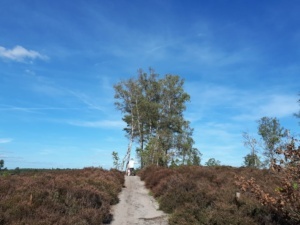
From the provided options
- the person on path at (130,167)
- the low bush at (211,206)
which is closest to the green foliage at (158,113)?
the person on path at (130,167)

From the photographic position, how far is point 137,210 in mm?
15766

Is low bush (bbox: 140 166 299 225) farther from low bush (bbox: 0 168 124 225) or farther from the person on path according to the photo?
the person on path

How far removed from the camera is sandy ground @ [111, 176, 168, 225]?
1359 centimetres

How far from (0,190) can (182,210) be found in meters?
7.03

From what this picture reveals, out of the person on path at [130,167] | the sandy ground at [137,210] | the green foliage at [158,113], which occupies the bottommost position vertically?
the sandy ground at [137,210]

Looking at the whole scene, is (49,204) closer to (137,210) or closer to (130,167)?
(137,210)

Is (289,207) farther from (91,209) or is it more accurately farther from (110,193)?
(110,193)

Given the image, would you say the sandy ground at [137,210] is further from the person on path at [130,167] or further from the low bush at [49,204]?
the person on path at [130,167]

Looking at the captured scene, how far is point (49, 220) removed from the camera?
1029 cm

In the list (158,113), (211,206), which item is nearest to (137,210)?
(211,206)

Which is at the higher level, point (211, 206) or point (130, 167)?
point (130, 167)

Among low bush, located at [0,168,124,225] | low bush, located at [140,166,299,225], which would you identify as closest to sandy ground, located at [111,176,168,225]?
low bush, located at [140,166,299,225]

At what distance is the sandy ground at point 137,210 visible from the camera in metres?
13.6

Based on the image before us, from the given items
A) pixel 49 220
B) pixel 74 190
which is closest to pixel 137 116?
pixel 74 190
